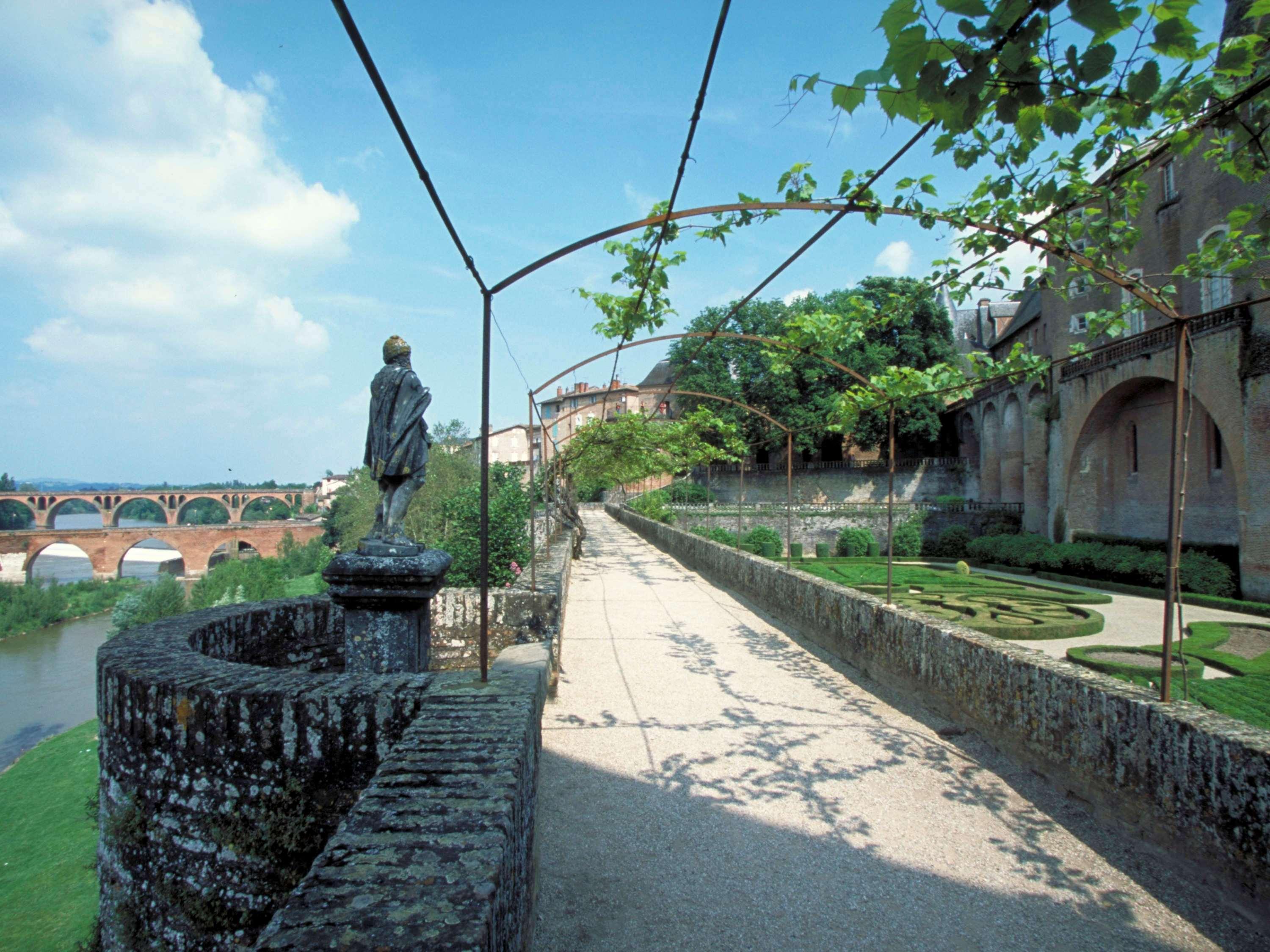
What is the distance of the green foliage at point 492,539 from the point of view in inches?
412

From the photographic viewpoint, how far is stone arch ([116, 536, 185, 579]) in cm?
Answer: 5722

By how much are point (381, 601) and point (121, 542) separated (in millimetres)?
65482

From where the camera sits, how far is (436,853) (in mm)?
1671

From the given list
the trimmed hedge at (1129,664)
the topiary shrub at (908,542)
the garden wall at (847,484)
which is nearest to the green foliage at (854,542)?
the topiary shrub at (908,542)

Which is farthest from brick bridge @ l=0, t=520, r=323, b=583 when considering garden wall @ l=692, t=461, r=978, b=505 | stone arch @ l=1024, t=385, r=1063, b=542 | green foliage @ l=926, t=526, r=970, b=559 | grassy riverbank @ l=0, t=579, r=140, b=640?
stone arch @ l=1024, t=385, r=1063, b=542

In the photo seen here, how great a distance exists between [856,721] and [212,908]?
4.39 meters

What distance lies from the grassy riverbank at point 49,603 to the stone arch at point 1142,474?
50925 mm

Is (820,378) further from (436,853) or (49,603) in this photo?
(49,603)

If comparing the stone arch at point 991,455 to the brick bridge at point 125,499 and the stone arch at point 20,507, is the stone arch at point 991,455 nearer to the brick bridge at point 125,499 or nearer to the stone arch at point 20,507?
the brick bridge at point 125,499

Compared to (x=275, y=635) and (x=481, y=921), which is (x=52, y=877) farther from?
(x=481, y=921)

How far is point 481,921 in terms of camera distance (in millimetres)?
1404

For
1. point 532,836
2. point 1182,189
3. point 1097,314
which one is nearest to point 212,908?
point 532,836

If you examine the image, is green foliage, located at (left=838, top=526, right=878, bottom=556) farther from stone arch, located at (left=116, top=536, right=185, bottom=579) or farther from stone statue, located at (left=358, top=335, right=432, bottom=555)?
stone arch, located at (left=116, top=536, right=185, bottom=579)

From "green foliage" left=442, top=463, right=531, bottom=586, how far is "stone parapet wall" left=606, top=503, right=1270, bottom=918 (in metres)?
5.64
